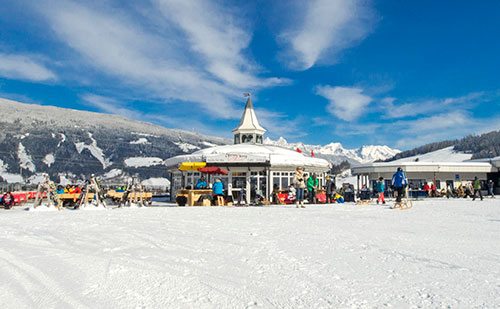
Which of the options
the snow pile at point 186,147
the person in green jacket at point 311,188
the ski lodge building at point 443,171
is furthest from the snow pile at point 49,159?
the person in green jacket at point 311,188

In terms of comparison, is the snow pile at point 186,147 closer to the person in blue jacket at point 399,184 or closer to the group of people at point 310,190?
the group of people at point 310,190

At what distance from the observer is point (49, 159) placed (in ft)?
506

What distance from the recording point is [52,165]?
5950 inches

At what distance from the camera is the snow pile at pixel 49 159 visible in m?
150

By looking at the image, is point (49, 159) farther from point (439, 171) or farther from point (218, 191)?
point (218, 191)

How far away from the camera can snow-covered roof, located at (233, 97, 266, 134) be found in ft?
110

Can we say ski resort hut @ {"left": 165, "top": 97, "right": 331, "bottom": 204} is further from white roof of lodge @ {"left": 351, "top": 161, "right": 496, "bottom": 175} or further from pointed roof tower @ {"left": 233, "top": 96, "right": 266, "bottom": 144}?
white roof of lodge @ {"left": 351, "top": 161, "right": 496, "bottom": 175}

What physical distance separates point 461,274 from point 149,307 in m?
3.44

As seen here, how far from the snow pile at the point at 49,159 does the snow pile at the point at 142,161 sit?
28.0m

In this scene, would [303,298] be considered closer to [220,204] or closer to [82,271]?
[82,271]

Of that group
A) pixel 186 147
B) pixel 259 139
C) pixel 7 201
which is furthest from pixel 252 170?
pixel 186 147

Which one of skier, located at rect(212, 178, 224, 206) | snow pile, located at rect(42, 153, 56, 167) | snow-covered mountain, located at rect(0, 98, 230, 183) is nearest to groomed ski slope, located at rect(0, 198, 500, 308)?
skier, located at rect(212, 178, 224, 206)

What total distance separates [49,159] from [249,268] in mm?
170672

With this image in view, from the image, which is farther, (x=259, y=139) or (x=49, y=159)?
(x=49, y=159)
